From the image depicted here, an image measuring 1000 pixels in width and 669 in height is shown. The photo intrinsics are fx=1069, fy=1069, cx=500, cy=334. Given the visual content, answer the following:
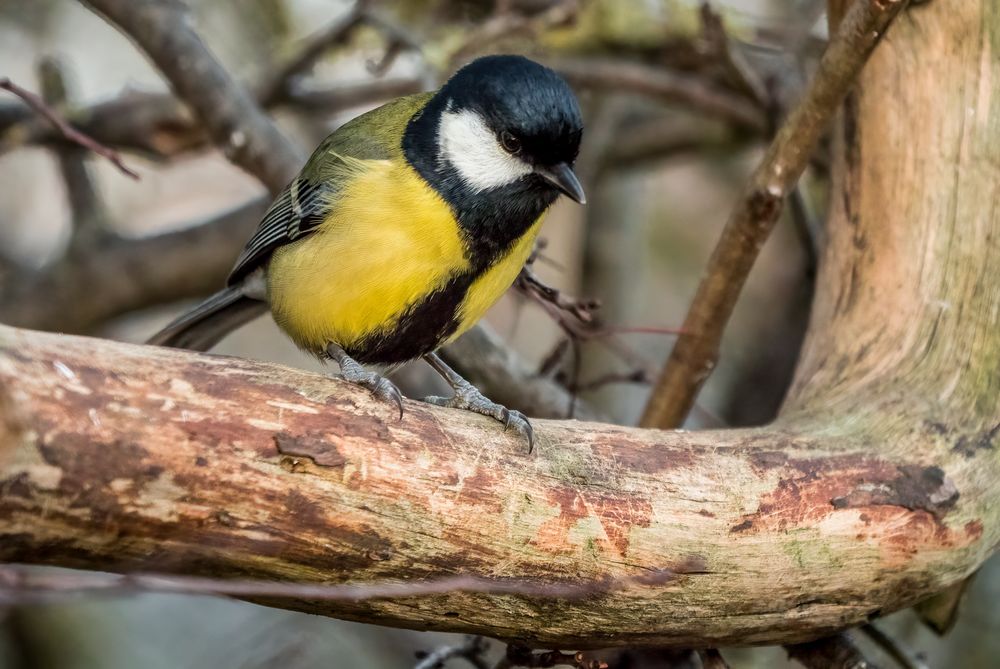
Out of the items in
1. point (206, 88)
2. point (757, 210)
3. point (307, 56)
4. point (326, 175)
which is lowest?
point (326, 175)

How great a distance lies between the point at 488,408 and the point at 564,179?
535mm

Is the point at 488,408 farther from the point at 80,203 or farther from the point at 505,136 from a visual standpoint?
the point at 80,203

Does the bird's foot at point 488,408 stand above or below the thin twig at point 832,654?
above

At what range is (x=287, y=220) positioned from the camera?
8.71 feet

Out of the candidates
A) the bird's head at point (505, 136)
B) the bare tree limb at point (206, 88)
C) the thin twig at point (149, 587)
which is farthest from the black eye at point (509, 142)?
the thin twig at point (149, 587)

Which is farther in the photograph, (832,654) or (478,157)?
(478,157)

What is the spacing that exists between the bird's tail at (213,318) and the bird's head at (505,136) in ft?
2.30

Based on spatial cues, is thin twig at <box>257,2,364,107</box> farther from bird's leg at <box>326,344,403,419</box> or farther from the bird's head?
bird's leg at <box>326,344,403,419</box>

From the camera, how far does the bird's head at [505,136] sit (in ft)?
7.45

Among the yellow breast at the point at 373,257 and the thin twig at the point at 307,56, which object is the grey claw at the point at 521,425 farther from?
the thin twig at the point at 307,56

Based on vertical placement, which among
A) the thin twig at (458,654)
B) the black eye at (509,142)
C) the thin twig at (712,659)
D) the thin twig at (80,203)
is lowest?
the thin twig at (458,654)

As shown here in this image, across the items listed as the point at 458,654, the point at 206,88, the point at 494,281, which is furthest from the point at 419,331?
the point at 206,88

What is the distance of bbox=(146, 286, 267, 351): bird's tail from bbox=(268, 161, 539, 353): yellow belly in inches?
13.9

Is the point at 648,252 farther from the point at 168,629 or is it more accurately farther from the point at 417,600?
the point at 417,600
